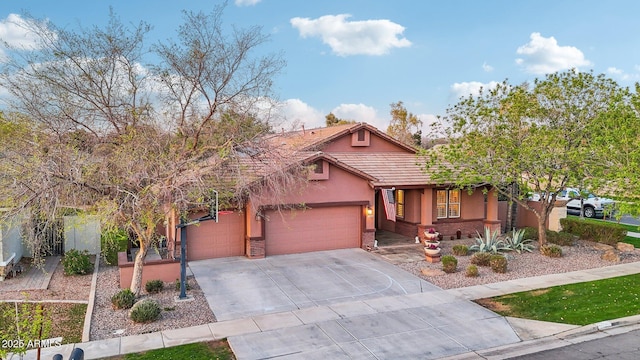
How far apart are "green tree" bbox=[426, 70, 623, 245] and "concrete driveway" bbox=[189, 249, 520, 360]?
5867 mm

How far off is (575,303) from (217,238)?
12.3m

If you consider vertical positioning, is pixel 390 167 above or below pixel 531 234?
above

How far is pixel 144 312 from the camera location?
35.7 feet

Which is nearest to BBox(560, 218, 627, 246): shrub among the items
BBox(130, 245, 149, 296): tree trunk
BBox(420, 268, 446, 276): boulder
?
BBox(420, 268, 446, 276): boulder

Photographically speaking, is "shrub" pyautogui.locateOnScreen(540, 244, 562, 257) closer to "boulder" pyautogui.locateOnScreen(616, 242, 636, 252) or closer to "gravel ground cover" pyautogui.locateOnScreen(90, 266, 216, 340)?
"boulder" pyautogui.locateOnScreen(616, 242, 636, 252)

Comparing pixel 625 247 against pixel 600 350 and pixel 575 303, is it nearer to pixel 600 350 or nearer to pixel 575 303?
pixel 575 303

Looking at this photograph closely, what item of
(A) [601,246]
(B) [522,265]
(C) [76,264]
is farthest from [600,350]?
(C) [76,264]

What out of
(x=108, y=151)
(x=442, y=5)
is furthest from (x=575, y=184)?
(x=108, y=151)

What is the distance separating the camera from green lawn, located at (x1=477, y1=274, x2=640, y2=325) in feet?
37.7

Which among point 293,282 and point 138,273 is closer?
point 138,273

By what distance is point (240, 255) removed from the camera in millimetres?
17953

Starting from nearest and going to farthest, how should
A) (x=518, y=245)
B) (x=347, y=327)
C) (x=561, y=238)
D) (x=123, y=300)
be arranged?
(x=347, y=327) < (x=123, y=300) < (x=518, y=245) < (x=561, y=238)

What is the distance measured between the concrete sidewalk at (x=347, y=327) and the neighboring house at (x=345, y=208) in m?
5.97

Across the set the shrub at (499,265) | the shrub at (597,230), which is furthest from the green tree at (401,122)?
the shrub at (499,265)
